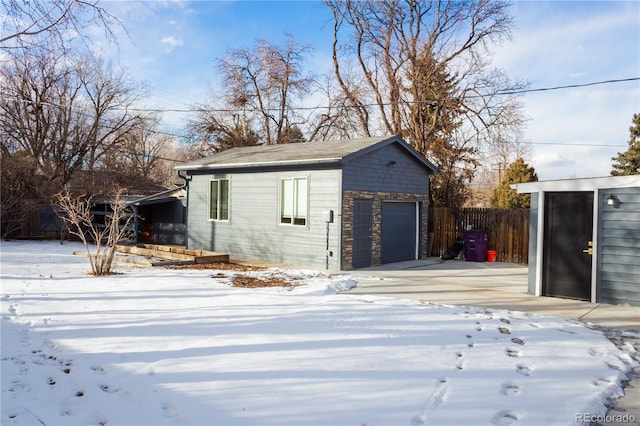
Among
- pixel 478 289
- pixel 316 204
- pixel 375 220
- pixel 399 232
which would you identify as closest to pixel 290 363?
pixel 478 289

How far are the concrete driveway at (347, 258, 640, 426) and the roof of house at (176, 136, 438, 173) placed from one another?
309 cm

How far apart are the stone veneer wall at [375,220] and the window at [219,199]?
4.88 metres

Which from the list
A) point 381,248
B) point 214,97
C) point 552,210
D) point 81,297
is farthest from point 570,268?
point 214,97

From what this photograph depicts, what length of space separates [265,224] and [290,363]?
9488 mm

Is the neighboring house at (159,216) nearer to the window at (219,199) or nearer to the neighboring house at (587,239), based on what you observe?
the window at (219,199)

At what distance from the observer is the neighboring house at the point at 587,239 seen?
311 inches

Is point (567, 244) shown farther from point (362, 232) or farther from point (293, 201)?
point (293, 201)

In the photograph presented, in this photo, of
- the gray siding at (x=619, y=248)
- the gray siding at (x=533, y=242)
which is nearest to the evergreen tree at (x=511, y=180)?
the gray siding at (x=533, y=242)

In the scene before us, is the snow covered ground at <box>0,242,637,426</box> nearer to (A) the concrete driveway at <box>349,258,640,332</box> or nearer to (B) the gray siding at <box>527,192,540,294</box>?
(A) the concrete driveway at <box>349,258,640,332</box>

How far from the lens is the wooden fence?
14547 mm

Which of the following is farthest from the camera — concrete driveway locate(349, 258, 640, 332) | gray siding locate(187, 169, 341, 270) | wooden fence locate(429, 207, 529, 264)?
wooden fence locate(429, 207, 529, 264)

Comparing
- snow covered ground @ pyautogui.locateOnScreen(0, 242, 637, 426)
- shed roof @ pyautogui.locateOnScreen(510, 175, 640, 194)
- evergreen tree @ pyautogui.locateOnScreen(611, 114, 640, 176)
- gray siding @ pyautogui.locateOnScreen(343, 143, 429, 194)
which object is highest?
evergreen tree @ pyautogui.locateOnScreen(611, 114, 640, 176)

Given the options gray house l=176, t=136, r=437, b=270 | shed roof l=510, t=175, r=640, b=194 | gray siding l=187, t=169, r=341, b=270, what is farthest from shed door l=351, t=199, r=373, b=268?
shed roof l=510, t=175, r=640, b=194

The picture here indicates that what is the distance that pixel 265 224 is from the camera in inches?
543
